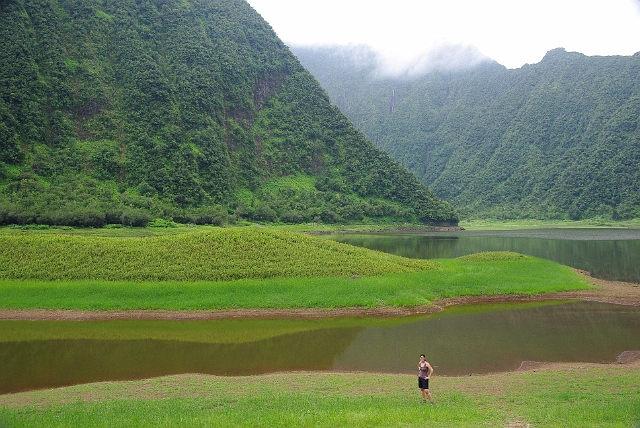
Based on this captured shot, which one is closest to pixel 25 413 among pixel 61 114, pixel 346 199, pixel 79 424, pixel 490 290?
pixel 79 424

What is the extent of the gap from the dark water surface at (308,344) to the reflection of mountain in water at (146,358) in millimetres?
52

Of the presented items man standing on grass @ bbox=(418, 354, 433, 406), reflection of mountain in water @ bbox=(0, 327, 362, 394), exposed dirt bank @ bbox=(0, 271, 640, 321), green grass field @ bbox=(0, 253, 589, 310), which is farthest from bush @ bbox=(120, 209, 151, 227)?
man standing on grass @ bbox=(418, 354, 433, 406)

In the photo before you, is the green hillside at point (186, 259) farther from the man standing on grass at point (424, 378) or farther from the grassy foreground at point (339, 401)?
the man standing on grass at point (424, 378)

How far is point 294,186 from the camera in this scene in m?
142

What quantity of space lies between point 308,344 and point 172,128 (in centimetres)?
9938

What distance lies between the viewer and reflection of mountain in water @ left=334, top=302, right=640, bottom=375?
24.2m

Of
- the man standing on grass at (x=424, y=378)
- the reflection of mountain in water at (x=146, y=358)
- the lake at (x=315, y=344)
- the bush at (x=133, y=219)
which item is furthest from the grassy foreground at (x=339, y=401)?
the bush at (x=133, y=219)

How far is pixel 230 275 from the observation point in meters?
39.2

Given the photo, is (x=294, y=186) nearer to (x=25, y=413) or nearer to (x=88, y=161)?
(x=88, y=161)

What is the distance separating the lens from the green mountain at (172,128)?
302 feet

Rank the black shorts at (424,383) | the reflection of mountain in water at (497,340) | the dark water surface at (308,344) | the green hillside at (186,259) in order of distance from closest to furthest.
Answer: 1. the black shorts at (424,383)
2. the dark water surface at (308,344)
3. the reflection of mountain in water at (497,340)
4. the green hillside at (186,259)

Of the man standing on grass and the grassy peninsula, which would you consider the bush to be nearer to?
the grassy peninsula

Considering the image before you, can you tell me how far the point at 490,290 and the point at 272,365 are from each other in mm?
24466

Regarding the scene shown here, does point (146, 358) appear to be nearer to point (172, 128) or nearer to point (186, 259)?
point (186, 259)
